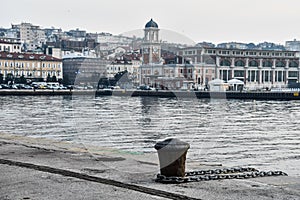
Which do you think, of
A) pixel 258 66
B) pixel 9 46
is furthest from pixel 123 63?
pixel 9 46

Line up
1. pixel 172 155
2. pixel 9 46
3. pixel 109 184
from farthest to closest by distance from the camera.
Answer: pixel 9 46, pixel 172 155, pixel 109 184

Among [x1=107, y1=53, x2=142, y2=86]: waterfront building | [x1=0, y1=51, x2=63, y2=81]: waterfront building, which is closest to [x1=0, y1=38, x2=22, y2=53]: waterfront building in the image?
[x1=0, y1=51, x2=63, y2=81]: waterfront building

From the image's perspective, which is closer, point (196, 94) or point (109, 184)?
point (109, 184)

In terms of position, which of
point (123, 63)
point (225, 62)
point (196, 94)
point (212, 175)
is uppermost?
point (225, 62)

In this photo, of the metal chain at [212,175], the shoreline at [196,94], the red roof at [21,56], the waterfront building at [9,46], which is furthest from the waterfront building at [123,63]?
the waterfront building at [9,46]

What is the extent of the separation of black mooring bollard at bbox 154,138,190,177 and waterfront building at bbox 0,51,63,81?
367 ft

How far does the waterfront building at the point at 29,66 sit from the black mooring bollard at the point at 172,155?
367 feet

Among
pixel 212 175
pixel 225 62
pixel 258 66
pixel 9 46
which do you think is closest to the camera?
pixel 212 175

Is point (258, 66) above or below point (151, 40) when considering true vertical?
above

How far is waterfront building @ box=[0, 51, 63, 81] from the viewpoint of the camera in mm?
117306

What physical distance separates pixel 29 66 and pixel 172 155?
4570 inches

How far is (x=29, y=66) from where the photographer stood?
12081 centimetres

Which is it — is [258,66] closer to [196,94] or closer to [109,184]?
[196,94]

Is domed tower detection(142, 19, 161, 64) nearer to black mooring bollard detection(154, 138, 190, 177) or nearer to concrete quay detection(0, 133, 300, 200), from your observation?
concrete quay detection(0, 133, 300, 200)
